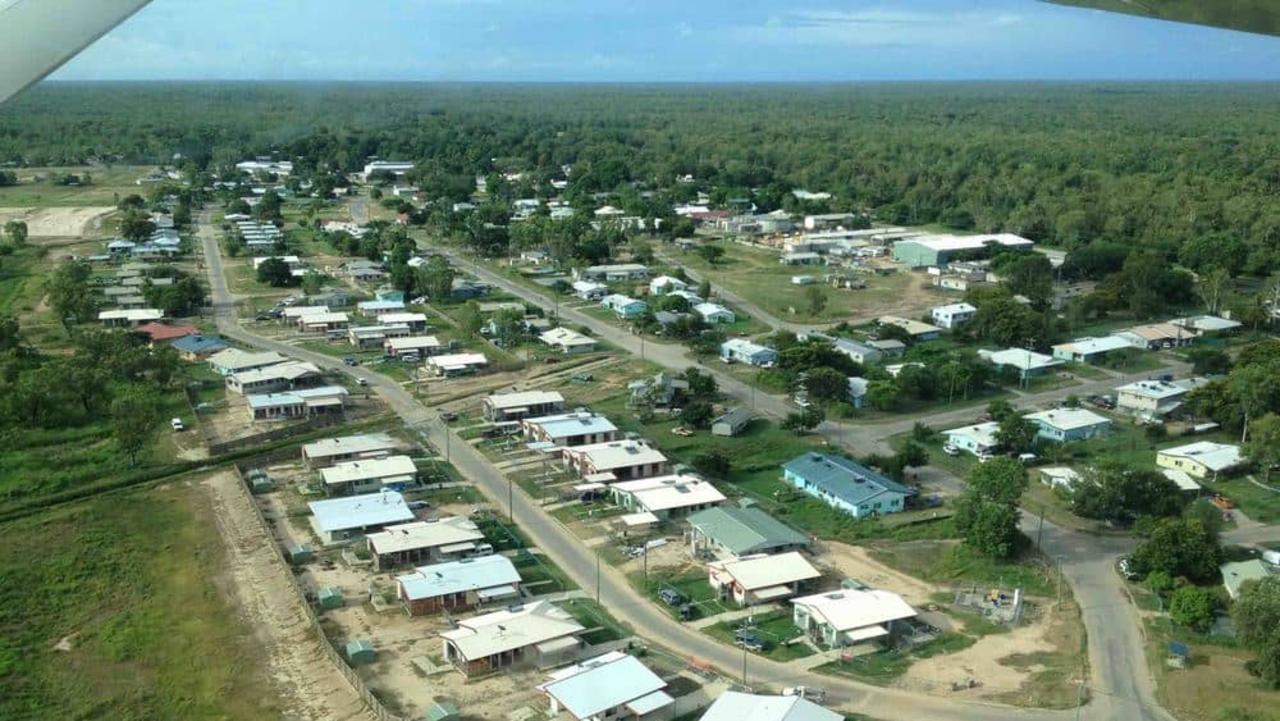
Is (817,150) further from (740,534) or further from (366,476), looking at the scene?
(740,534)

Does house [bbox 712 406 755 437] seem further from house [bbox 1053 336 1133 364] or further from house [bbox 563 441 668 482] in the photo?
house [bbox 1053 336 1133 364]

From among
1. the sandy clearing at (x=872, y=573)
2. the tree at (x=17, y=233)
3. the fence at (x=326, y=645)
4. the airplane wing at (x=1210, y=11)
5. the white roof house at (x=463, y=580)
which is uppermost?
the airplane wing at (x=1210, y=11)

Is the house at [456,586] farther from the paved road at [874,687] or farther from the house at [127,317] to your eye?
the house at [127,317]

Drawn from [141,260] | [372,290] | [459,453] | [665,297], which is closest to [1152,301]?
[665,297]

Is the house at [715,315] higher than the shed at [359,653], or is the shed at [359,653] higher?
the house at [715,315]

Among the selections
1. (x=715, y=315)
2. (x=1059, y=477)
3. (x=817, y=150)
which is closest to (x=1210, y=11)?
(x=1059, y=477)

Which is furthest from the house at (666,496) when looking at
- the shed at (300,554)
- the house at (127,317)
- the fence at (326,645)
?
the house at (127,317)

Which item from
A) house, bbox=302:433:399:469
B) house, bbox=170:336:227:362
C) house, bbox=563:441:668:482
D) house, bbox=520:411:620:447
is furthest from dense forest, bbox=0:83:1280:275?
house, bbox=563:441:668:482
